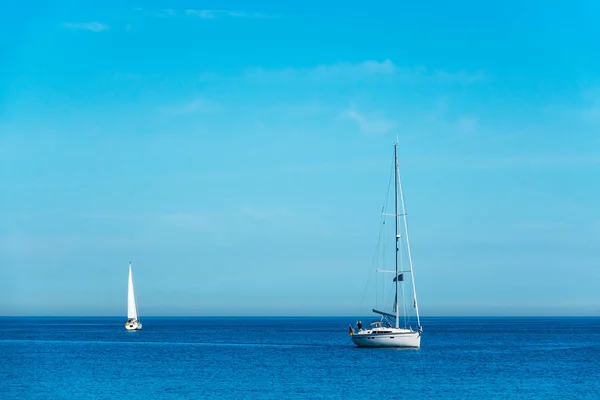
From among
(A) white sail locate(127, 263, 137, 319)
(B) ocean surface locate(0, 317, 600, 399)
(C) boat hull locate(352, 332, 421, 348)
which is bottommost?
(B) ocean surface locate(0, 317, 600, 399)

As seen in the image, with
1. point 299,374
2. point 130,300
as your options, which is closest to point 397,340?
point 299,374

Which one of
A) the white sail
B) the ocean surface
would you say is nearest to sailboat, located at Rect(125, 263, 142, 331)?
the white sail

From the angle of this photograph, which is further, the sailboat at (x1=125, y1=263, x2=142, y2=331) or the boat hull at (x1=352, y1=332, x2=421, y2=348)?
the sailboat at (x1=125, y1=263, x2=142, y2=331)

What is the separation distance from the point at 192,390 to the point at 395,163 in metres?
43.1

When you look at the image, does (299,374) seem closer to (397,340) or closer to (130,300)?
(397,340)

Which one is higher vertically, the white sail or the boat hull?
the white sail

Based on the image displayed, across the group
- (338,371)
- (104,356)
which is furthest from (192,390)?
(104,356)

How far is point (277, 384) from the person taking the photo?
6681 centimetres

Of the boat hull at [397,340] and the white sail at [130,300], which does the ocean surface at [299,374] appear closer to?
the boat hull at [397,340]

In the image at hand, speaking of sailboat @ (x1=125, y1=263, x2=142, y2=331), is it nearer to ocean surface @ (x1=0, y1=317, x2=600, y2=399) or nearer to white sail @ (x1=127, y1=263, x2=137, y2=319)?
white sail @ (x1=127, y1=263, x2=137, y2=319)

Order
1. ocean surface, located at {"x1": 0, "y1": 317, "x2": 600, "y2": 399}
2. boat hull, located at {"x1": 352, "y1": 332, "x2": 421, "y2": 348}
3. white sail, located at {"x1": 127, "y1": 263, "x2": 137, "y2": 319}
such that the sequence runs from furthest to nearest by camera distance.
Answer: white sail, located at {"x1": 127, "y1": 263, "x2": 137, "y2": 319}
boat hull, located at {"x1": 352, "y1": 332, "x2": 421, "y2": 348}
ocean surface, located at {"x1": 0, "y1": 317, "x2": 600, "y2": 399}

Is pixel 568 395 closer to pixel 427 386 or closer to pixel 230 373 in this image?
pixel 427 386

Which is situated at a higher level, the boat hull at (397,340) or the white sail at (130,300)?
the white sail at (130,300)

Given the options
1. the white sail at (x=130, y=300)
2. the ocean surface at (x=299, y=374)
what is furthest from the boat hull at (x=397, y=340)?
the white sail at (x=130, y=300)
